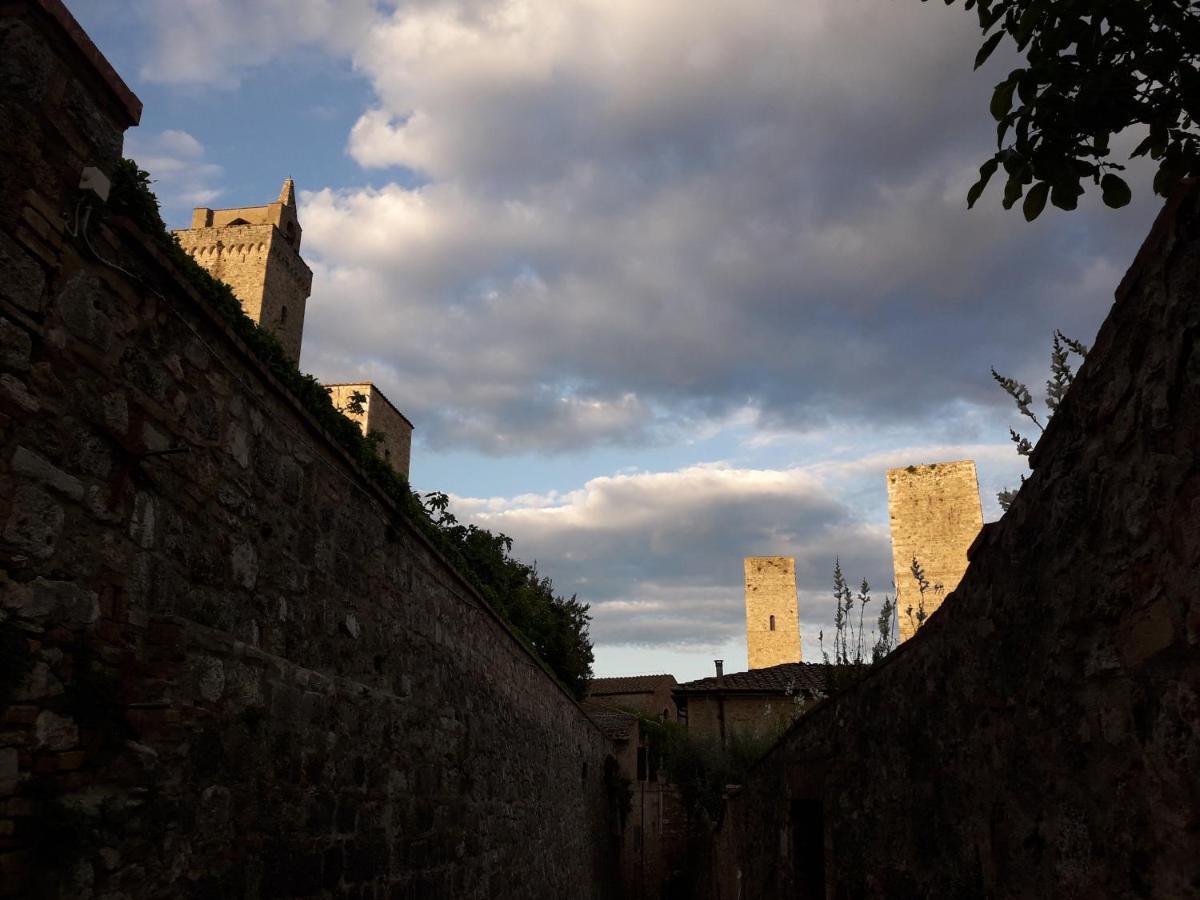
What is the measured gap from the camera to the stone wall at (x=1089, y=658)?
1.98 meters

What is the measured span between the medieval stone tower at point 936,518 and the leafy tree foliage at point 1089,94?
2135cm

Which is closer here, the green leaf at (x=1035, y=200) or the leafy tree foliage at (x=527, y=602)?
the green leaf at (x=1035, y=200)

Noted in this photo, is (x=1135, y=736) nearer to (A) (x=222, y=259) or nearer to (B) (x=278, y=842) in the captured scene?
(B) (x=278, y=842)

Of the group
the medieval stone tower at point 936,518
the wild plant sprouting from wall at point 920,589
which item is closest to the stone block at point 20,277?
the wild plant sprouting from wall at point 920,589

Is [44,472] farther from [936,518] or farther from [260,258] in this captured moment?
[260,258]

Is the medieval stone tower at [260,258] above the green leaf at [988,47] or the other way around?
above

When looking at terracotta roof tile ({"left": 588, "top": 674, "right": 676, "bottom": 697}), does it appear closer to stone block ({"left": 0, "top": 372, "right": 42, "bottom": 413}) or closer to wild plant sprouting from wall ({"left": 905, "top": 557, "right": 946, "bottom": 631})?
wild plant sprouting from wall ({"left": 905, "top": 557, "right": 946, "bottom": 631})

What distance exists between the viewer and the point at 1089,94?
286 cm

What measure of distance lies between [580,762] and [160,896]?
12.8 m

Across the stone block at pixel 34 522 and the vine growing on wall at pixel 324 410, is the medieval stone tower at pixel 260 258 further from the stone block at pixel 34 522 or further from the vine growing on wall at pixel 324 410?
the stone block at pixel 34 522

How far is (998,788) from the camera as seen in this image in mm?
2977

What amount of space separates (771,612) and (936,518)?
1289 centimetres

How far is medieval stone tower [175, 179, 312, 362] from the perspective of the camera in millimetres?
31531

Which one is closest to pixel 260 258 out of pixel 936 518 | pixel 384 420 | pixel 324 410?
pixel 384 420
